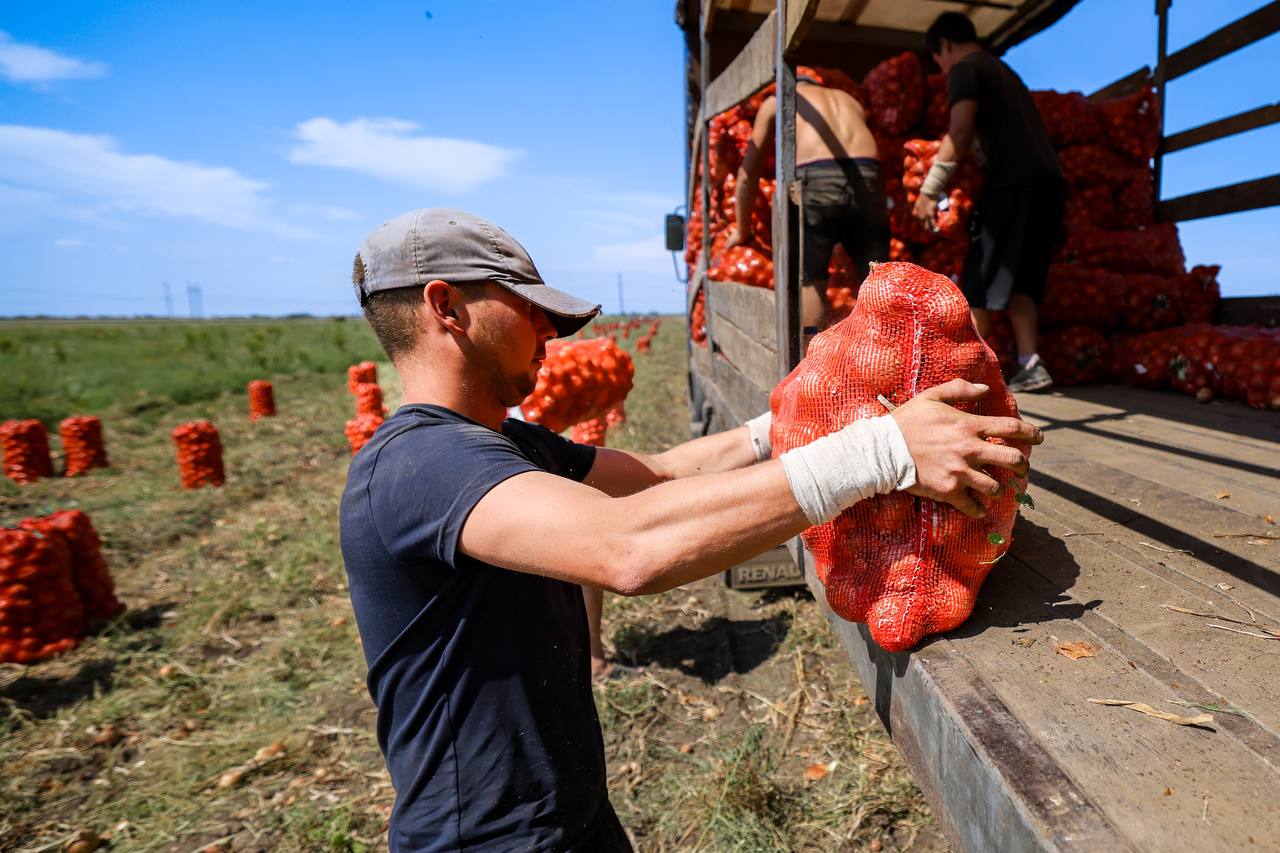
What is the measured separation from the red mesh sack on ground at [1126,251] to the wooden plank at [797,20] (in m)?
3.48

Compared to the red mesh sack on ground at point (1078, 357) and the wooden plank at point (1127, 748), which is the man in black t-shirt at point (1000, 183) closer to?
the red mesh sack on ground at point (1078, 357)

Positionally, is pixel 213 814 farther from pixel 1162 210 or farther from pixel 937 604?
pixel 1162 210

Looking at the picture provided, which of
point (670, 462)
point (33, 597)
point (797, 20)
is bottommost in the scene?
point (33, 597)

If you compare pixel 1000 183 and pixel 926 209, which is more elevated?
pixel 1000 183

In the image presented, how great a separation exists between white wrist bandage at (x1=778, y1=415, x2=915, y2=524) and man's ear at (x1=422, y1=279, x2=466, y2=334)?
0.74 m

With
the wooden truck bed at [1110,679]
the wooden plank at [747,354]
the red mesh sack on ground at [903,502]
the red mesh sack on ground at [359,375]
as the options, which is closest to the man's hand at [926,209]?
the wooden plank at [747,354]

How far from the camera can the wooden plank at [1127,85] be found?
5215mm

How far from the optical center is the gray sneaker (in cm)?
386

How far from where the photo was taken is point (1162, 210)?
504 cm

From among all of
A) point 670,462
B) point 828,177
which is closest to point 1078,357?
point 828,177

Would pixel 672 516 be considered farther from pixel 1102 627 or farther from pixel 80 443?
pixel 80 443

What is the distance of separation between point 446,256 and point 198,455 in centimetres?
766

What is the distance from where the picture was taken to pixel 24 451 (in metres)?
7.89

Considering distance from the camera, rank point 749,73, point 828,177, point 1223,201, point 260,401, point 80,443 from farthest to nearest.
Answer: point 260,401
point 80,443
point 1223,201
point 828,177
point 749,73
